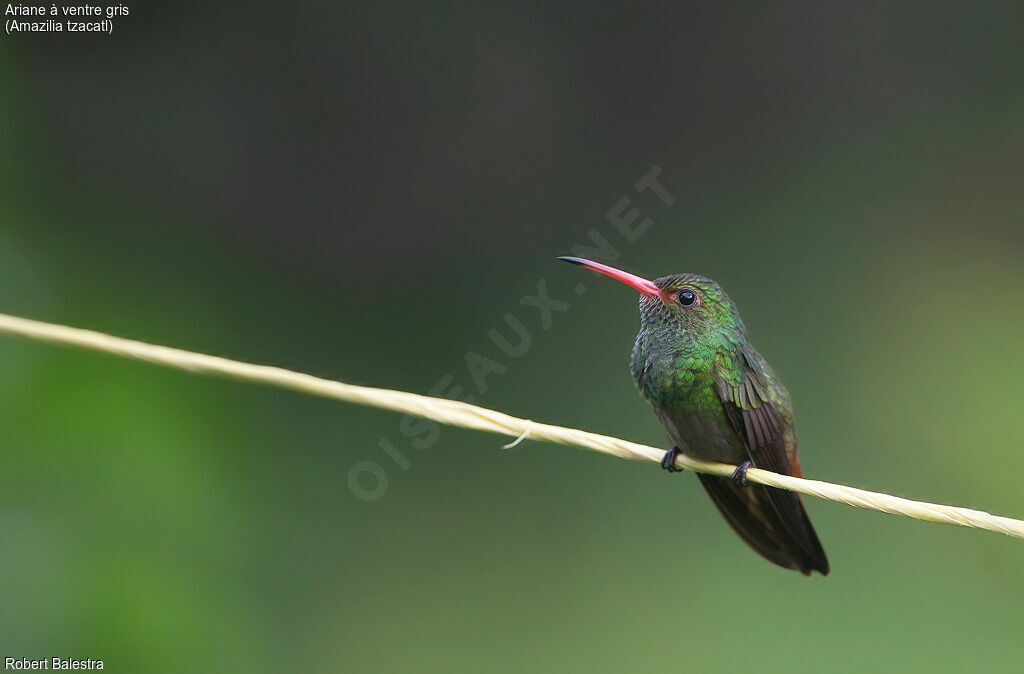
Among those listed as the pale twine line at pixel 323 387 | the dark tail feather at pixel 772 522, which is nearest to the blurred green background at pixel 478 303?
the dark tail feather at pixel 772 522

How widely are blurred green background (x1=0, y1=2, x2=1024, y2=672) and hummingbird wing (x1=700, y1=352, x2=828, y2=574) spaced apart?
2092 mm

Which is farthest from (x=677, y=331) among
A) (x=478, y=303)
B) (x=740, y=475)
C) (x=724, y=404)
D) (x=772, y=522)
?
(x=478, y=303)

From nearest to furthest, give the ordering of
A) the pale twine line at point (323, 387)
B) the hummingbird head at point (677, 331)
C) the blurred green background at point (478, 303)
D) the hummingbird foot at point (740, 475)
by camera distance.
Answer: the pale twine line at point (323, 387) → the hummingbird foot at point (740, 475) → the hummingbird head at point (677, 331) → the blurred green background at point (478, 303)

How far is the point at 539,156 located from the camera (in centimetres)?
682

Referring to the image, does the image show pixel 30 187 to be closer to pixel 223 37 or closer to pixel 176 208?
pixel 176 208

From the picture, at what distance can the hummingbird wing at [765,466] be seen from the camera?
2883 mm

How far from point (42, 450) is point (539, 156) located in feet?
12.0

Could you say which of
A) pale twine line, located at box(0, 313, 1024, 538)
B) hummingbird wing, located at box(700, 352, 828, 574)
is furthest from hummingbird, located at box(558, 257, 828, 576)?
pale twine line, located at box(0, 313, 1024, 538)

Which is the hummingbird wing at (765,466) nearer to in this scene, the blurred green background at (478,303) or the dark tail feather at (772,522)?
the dark tail feather at (772,522)

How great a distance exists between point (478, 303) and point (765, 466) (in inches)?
140

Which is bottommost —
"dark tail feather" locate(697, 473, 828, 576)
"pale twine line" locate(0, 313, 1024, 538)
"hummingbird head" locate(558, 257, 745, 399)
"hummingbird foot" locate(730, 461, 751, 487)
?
"dark tail feather" locate(697, 473, 828, 576)

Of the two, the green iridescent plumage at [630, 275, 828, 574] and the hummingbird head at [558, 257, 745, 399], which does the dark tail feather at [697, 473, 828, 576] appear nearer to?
the green iridescent plumage at [630, 275, 828, 574]

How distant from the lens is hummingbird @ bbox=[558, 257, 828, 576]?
292 cm

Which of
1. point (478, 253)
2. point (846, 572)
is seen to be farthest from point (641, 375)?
Result: point (478, 253)
